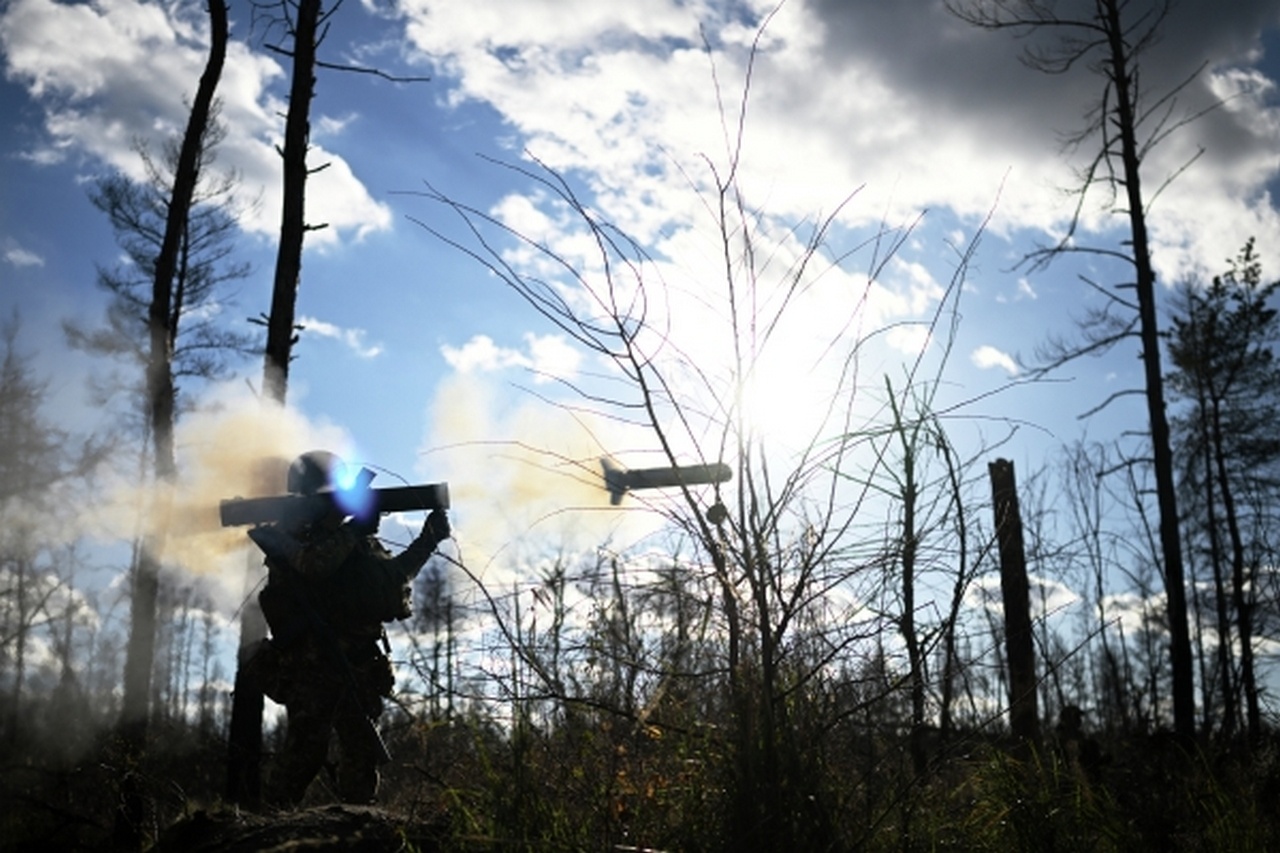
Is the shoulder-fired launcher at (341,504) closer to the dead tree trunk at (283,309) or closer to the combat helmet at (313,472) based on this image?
the combat helmet at (313,472)

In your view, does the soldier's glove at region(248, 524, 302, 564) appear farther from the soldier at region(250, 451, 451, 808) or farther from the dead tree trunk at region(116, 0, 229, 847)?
the dead tree trunk at region(116, 0, 229, 847)

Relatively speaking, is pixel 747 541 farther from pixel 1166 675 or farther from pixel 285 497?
pixel 1166 675

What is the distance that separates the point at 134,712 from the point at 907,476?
10774 mm

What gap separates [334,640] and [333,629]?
21cm

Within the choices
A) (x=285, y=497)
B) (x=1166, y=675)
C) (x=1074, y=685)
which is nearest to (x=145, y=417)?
(x=285, y=497)

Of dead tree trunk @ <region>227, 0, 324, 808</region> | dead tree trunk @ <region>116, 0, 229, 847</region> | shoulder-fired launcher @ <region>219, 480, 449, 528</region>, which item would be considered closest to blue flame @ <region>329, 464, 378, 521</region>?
shoulder-fired launcher @ <region>219, 480, 449, 528</region>

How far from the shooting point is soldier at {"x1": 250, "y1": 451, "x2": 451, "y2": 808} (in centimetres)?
604

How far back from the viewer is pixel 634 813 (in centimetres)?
326

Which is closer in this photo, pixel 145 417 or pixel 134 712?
pixel 134 712

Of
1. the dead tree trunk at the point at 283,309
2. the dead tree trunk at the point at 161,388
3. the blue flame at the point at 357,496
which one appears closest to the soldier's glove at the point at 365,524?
the blue flame at the point at 357,496

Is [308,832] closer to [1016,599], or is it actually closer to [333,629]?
[333,629]

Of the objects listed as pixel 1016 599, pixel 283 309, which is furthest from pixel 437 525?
pixel 1016 599

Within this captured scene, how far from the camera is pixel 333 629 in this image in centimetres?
640

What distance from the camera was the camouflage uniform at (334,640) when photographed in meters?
6.01
